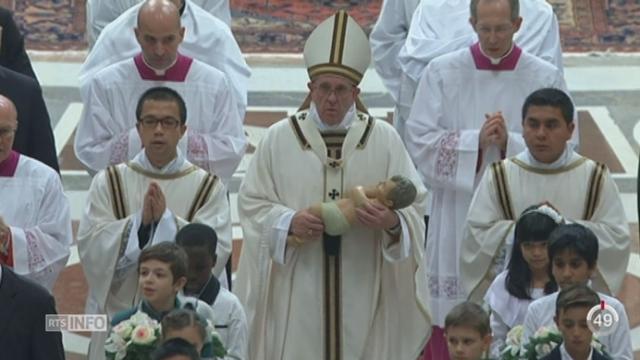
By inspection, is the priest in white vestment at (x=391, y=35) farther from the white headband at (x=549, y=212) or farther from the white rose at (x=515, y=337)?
the white rose at (x=515, y=337)

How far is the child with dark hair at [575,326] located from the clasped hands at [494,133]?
8.04ft

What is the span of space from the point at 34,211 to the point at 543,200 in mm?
2509

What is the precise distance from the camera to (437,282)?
1326 centimetres

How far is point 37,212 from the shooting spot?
1198 centimetres

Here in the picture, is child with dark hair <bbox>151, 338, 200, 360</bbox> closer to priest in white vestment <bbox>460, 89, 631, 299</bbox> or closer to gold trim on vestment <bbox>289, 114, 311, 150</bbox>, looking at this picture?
gold trim on vestment <bbox>289, 114, 311, 150</bbox>

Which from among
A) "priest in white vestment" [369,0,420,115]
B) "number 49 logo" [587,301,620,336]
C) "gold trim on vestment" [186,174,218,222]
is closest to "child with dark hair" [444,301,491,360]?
"number 49 logo" [587,301,620,336]

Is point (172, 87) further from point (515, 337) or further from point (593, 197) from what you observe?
point (515, 337)

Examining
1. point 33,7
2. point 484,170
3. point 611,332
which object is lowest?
point 611,332

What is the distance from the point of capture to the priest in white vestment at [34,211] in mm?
11852

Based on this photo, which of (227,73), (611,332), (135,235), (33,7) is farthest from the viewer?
(33,7)

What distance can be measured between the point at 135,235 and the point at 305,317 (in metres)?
0.93

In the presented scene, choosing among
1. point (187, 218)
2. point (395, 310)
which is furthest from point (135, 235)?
point (395, 310)

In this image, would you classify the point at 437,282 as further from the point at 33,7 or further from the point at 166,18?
the point at 33,7

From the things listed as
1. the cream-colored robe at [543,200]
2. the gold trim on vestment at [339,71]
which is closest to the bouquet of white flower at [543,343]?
the cream-colored robe at [543,200]
